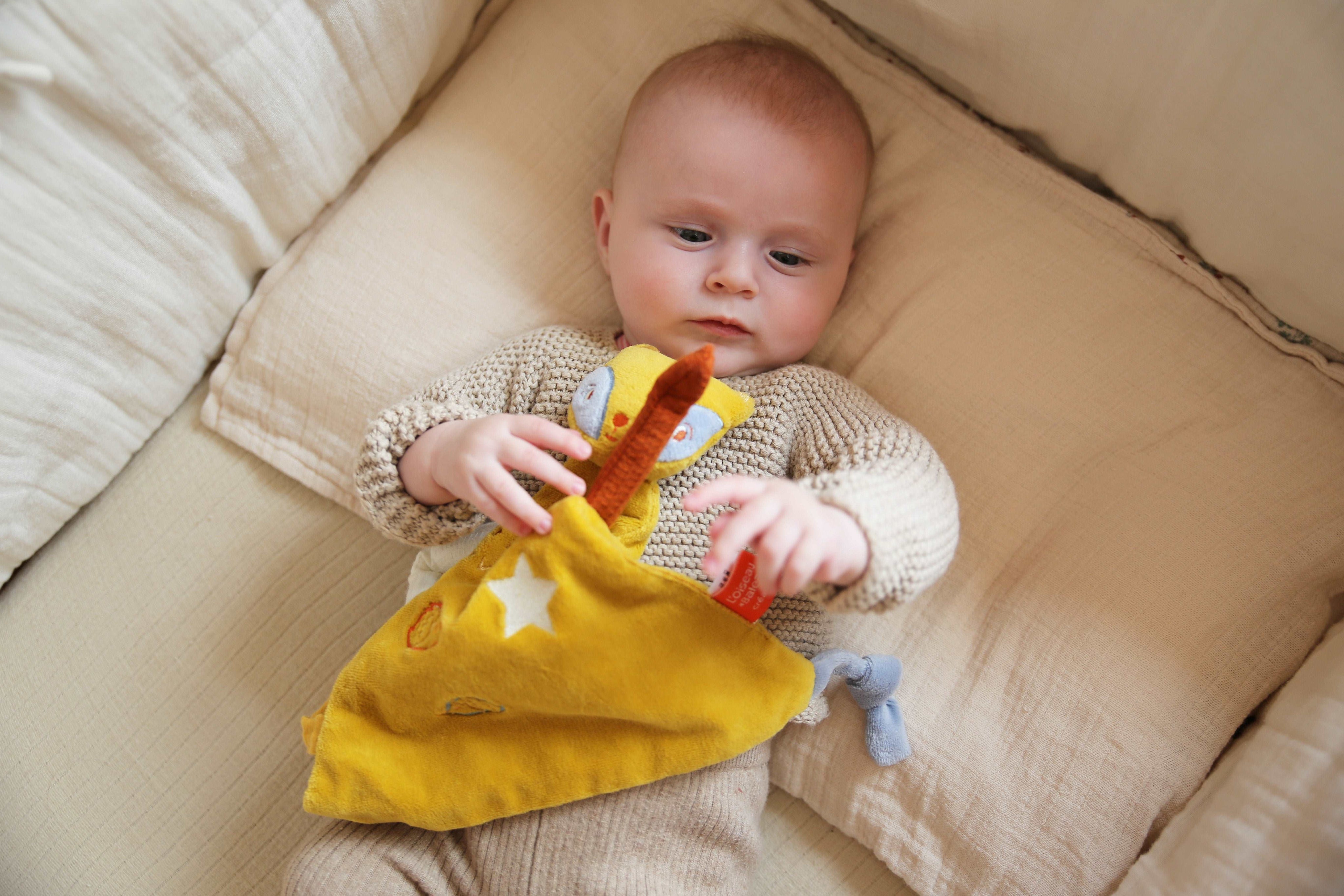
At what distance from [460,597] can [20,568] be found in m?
0.68

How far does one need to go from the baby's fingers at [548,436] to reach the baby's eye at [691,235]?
28 cm

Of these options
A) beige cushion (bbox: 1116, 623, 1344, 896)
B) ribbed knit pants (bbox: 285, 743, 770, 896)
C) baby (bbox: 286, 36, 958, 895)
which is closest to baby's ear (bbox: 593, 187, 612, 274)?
baby (bbox: 286, 36, 958, 895)

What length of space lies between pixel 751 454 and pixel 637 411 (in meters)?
0.14

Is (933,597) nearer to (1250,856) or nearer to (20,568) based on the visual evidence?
(1250,856)

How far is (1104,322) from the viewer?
94 centimetres

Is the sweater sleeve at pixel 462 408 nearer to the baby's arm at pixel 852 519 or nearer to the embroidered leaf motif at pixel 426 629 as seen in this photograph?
the embroidered leaf motif at pixel 426 629

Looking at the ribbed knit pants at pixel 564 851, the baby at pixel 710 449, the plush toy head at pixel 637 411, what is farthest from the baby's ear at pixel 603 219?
the ribbed knit pants at pixel 564 851

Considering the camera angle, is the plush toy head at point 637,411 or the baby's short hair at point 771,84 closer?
the plush toy head at point 637,411

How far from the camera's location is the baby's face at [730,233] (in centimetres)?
89

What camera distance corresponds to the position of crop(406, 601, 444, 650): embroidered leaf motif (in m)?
0.79

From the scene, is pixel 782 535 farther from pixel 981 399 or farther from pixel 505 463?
pixel 981 399

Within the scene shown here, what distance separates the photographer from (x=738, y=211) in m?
0.89

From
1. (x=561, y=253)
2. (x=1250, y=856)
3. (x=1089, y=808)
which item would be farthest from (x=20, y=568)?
(x=1250, y=856)

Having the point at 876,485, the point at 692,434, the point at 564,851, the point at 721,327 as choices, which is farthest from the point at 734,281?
the point at 564,851
